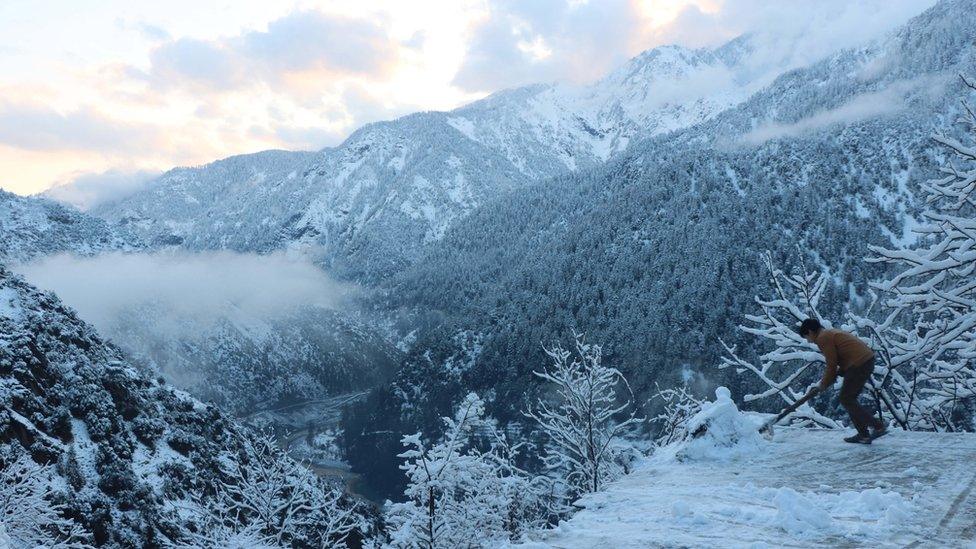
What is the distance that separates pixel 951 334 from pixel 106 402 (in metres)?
57.1

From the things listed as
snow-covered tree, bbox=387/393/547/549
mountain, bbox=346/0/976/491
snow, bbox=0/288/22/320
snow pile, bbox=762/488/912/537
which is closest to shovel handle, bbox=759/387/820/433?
snow pile, bbox=762/488/912/537

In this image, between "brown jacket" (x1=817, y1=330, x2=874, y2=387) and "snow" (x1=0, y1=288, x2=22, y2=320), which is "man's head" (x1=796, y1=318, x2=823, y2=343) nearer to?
"brown jacket" (x1=817, y1=330, x2=874, y2=387)

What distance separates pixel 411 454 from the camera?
12156 mm

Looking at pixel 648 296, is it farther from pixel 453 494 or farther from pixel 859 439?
pixel 859 439

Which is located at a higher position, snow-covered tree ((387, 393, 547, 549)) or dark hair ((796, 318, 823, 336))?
dark hair ((796, 318, 823, 336))

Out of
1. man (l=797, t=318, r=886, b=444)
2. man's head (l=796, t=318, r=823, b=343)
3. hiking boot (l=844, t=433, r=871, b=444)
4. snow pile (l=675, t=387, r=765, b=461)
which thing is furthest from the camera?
man's head (l=796, t=318, r=823, b=343)

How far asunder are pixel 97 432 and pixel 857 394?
53.4m

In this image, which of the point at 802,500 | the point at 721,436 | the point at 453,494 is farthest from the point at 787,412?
the point at 453,494

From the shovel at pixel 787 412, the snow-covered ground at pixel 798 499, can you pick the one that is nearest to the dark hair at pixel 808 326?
the shovel at pixel 787 412

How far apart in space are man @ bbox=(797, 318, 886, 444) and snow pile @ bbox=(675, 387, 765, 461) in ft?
3.26

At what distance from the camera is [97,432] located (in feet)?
152

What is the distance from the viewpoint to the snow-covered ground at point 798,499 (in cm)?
380

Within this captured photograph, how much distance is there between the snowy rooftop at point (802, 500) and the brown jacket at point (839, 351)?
790mm

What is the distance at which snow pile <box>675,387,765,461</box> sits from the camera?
6.38 meters
